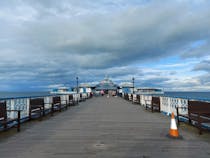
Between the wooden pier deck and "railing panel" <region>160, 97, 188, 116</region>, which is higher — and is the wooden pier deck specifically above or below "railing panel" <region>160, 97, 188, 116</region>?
below

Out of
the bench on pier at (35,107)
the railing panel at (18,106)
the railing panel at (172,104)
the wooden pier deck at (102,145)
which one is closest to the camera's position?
the wooden pier deck at (102,145)

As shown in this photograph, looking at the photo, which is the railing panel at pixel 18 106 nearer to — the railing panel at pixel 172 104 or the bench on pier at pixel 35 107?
the bench on pier at pixel 35 107

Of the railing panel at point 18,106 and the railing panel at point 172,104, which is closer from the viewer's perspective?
the railing panel at point 18,106

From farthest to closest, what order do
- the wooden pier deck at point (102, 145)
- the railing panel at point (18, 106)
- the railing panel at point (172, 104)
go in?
1. the railing panel at point (172, 104)
2. the railing panel at point (18, 106)
3. the wooden pier deck at point (102, 145)

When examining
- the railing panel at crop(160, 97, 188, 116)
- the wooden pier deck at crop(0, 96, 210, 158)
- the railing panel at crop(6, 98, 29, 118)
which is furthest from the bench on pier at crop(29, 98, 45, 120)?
the railing panel at crop(160, 97, 188, 116)

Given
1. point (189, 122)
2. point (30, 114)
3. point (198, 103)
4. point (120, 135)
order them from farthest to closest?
point (30, 114) < point (189, 122) < point (198, 103) < point (120, 135)

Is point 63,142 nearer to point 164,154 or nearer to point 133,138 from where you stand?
point 133,138

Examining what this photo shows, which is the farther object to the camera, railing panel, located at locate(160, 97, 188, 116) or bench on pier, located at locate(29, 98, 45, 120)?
railing panel, located at locate(160, 97, 188, 116)

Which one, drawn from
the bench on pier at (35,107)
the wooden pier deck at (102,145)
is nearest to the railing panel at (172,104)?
the wooden pier deck at (102,145)

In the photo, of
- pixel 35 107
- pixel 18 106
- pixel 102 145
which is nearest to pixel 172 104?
pixel 102 145

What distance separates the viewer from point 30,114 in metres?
9.09

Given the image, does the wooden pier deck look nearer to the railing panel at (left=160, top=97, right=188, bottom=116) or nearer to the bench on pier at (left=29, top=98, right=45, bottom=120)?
the bench on pier at (left=29, top=98, right=45, bottom=120)

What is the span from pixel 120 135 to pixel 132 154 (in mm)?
1823

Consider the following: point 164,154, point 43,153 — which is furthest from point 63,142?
point 164,154
